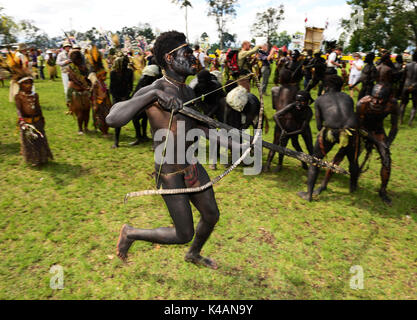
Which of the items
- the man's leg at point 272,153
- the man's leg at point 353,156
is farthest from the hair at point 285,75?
the man's leg at point 353,156

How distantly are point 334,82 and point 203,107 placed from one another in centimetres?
337

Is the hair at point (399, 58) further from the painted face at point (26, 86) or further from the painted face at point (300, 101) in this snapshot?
the painted face at point (26, 86)

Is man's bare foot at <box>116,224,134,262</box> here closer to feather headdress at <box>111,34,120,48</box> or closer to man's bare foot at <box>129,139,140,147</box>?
man's bare foot at <box>129,139,140,147</box>

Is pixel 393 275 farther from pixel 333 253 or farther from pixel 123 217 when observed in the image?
pixel 123 217

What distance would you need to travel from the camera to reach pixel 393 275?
3809 millimetres

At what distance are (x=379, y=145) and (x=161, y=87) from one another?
4.83 metres

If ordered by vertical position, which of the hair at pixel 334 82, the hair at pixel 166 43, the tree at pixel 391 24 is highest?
the tree at pixel 391 24

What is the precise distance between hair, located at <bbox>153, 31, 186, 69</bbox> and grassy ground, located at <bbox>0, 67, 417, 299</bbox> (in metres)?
2.73

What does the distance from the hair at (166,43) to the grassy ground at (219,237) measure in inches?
108

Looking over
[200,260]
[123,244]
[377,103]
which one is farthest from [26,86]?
[377,103]

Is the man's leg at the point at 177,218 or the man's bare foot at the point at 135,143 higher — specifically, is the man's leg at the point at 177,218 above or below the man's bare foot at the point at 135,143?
above

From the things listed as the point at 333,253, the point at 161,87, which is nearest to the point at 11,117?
the point at 161,87

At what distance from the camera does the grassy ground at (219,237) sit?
349 centimetres

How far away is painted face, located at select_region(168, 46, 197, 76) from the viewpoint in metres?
2.98
